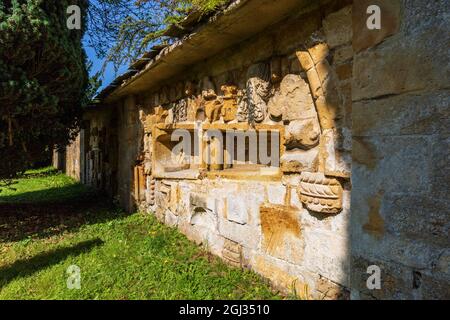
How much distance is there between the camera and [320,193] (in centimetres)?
211

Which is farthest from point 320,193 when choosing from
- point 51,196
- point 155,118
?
point 51,196

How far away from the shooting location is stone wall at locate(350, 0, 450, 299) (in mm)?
1247

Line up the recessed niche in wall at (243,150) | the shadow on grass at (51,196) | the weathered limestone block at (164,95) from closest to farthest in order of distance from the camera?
the recessed niche in wall at (243,150)
the weathered limestone block at (164,95)
the shadow on grass at (51,196)

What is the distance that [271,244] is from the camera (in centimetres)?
261

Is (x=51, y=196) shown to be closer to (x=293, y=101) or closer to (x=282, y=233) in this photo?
(x=282, y=233)

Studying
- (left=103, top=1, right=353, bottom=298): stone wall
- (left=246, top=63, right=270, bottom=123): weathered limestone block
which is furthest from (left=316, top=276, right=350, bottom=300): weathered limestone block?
(left=246, top=63, right=270, bottom=123): weathered limestone block

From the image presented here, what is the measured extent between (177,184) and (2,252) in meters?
2.08

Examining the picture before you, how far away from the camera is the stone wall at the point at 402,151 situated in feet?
4.09

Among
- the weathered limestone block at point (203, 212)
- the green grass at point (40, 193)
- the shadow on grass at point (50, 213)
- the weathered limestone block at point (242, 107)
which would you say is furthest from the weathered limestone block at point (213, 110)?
the green grass at point (40, 193)

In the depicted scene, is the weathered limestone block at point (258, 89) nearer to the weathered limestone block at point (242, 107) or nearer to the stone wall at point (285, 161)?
the stone wall at point (285, 161)

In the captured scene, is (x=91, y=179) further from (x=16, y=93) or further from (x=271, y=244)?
(x=271, y=244)

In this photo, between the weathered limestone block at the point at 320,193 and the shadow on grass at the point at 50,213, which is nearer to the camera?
the weathered limestone block at the point at 320,193

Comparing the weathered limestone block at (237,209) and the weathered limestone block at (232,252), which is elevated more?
the weathered limestone block at (237,209)

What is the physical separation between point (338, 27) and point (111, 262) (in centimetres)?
278
